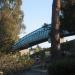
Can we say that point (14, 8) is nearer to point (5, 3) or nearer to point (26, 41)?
point (5, 3)

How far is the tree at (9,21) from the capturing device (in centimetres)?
3231

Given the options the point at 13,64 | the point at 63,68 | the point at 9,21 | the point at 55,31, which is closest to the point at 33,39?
the point at 9,21

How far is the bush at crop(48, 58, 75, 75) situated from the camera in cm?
1549

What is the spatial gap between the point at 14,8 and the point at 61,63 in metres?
26.5

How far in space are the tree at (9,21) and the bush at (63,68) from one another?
44.5 ft

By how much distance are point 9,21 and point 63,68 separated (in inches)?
878

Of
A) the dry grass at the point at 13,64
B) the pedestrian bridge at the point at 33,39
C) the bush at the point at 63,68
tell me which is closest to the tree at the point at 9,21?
the pedestrian bridge at the point at 33,39

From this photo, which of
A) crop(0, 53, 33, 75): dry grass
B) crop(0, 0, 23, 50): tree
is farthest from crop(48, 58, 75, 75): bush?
crop(0, 0, 23, 50): tree

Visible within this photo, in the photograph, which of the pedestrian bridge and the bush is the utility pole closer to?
the bush

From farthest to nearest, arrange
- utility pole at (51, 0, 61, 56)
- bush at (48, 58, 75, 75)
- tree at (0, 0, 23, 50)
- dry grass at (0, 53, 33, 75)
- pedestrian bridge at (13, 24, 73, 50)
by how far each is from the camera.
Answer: pedestrian bridge at (13, 24, 73, 50) < tree at (0, 0, 23, 50) < dry grass at (0, 53, 33, 75) < utility pole at (51, 0, 61, 56) < bush at (48, 58, 75, 75)

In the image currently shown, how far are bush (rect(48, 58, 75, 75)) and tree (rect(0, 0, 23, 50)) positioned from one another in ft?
44.5

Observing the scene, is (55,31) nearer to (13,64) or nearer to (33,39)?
(13,64)

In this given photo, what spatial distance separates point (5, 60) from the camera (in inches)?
869

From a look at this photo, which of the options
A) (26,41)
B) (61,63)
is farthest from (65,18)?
(26,41)
